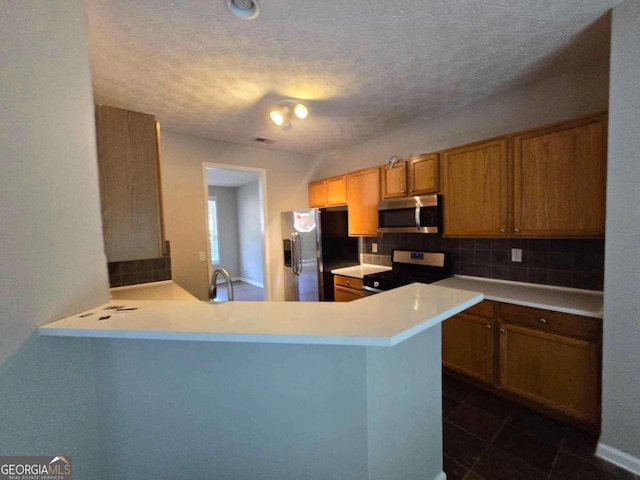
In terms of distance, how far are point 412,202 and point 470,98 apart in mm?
1056

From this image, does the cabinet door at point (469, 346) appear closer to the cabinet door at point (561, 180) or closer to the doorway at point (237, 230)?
the cabinet door at point (561, 180)

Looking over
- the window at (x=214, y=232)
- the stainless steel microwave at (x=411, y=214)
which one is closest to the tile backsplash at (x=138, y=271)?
the stainless steel microwave at (x=411, y=214)

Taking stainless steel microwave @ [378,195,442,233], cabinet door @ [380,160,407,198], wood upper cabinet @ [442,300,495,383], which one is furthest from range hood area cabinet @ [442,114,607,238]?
wood upper cabinet @ [442,300,495,383]

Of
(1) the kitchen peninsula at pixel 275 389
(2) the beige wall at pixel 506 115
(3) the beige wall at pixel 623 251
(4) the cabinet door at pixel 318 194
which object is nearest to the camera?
(1) the kitchen peninsula at pixel 275 389

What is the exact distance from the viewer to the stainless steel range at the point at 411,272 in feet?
8.85

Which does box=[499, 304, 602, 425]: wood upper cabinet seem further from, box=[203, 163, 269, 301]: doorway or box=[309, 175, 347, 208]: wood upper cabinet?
box=[203, 163, 269, 301]: doorway

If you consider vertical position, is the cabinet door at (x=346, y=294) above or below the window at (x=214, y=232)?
below

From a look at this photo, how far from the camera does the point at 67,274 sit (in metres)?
0.98

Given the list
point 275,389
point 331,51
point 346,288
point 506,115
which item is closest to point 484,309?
point 346,288

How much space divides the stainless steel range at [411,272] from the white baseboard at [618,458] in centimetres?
148

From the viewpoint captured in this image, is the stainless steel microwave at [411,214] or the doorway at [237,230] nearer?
the stainless steel microwave at [411,214]

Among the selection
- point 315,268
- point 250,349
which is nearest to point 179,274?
point 315,268

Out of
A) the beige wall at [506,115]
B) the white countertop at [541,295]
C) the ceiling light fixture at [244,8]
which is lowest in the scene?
the white countertop at [541,295]

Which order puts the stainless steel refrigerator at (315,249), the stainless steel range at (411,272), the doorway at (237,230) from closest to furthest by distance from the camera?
the stainless steel range at (411,272)
the stainless steel refrigerator at (315,249)
the doorway at (237,230)
